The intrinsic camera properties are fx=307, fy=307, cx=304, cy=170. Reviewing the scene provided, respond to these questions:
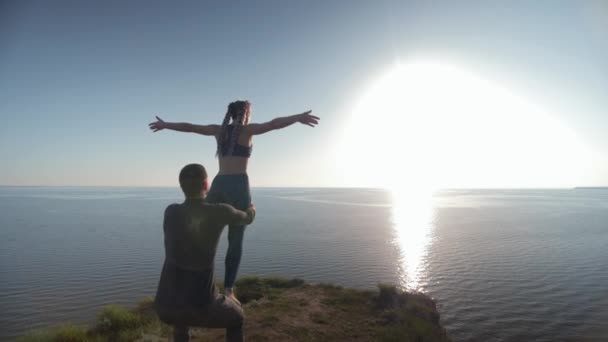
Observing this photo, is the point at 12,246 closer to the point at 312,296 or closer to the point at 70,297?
the point at 70,297

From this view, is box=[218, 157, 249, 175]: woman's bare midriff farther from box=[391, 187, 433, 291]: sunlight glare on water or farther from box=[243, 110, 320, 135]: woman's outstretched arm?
box=[391, 187, 433, 291]: sunlight glare on water

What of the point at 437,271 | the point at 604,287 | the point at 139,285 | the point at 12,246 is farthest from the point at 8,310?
the point at 604,287

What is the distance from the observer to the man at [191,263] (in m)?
3.79

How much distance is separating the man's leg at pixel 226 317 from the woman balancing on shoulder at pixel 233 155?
1.38m

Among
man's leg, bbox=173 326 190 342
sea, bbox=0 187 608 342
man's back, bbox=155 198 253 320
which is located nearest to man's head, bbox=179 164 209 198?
man's back, bbox=155 198 253 320

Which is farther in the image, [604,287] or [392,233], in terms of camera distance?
[392,233]

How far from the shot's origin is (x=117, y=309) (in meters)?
15.1

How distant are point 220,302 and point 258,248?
46.4 metres

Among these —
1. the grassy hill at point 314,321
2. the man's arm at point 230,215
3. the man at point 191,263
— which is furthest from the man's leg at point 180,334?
the grassy hill at point 314,321

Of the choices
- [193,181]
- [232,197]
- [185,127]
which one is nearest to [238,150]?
[232,197]

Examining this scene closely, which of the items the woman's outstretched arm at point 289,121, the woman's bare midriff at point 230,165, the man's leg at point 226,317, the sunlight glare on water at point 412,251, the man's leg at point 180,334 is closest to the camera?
the man's leg at point 226,317

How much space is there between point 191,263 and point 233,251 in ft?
6.40

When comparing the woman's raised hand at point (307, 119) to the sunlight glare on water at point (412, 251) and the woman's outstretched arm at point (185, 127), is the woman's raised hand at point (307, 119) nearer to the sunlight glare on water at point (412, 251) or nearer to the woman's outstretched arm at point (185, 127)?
the woman's outstretched arm at point (185, 127)

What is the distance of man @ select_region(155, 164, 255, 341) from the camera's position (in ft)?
12.4
